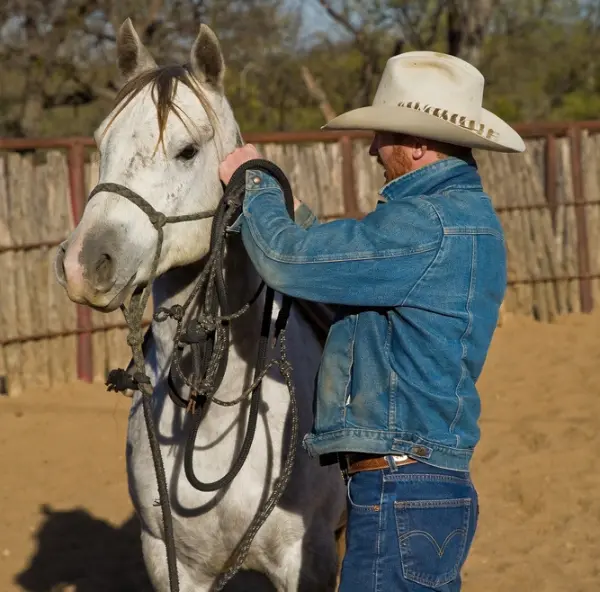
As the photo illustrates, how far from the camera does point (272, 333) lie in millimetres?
3178

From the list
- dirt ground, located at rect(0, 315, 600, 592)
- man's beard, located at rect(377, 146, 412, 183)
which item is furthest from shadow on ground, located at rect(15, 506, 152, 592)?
man's beard, located at rect(377, 146, 412, 183)

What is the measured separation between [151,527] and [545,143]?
8367 millimetres

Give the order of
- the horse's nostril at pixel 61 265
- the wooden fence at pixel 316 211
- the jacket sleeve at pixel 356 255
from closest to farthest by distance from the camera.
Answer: the jacket sleeve at pixel 356 255 < the horse's nostril at pixel 61 265 < the wooden fence at pixel 316 211

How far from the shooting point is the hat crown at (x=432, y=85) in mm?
2661

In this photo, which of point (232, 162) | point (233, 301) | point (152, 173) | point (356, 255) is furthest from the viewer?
point (233, 301)

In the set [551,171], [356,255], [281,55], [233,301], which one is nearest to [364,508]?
[356,255]

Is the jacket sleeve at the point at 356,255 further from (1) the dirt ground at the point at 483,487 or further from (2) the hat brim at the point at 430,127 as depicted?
(1) the dirt ground at the point at 483,487

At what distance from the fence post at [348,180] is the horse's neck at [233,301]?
6.50 m

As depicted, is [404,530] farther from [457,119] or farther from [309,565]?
[457,119]

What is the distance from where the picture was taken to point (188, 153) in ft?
9.37

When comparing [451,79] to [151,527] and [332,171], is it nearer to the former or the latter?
[151,527]

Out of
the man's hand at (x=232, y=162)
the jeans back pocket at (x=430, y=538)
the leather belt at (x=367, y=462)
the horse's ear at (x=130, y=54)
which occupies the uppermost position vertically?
the horse's ear at (x=130, y=54)

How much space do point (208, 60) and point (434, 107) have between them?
681mm

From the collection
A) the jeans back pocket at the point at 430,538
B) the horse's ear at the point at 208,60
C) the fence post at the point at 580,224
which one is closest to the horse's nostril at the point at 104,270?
the horse's ear at the point at 208,60
